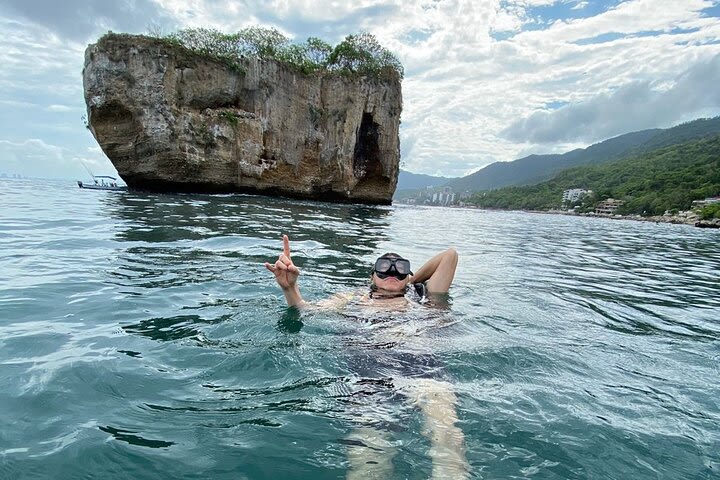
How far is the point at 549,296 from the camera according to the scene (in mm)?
5855

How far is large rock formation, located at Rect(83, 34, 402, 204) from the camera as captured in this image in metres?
22.7

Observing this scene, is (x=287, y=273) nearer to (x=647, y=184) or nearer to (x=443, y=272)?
(x=443, y=272)

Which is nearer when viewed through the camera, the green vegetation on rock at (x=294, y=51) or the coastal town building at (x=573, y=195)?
the green vegetation on rock at (x=294, y=51)

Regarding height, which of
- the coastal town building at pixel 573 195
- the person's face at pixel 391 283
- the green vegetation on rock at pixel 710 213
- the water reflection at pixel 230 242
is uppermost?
the coastal town building at pixel 573 195

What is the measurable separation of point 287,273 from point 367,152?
105 feet

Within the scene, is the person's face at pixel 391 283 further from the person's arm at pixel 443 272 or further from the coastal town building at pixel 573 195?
the coastal town building at pixel 573 195

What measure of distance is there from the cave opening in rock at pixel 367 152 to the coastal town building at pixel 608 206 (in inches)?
2019

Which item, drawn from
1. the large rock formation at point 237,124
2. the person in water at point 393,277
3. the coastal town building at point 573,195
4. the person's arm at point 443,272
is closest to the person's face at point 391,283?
the person in water at point 393,277

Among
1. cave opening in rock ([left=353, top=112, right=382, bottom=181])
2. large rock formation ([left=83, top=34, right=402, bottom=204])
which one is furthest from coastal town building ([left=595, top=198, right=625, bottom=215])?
cave opening in rock ([left=353, top=112, right=382, bottom=181])

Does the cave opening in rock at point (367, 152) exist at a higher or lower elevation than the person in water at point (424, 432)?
higher

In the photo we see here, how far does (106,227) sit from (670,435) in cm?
981

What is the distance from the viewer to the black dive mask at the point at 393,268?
4.87 meters

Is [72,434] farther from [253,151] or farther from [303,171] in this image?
[303,171]

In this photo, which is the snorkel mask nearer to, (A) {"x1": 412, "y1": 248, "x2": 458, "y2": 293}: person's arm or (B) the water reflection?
(A) {"x1": 412, "y1": 248, "x2": 458, "y2": 293}: person's arm
